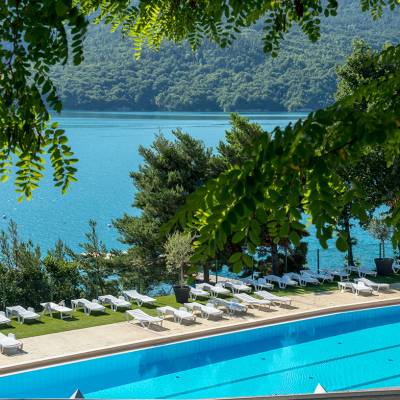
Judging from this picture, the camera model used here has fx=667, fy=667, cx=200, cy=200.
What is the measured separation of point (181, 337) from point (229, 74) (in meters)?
35.7

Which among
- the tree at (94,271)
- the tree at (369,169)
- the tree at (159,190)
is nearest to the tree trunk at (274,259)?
the tree at (369,169)

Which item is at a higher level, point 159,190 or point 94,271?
point 159,190

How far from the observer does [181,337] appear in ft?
42.3

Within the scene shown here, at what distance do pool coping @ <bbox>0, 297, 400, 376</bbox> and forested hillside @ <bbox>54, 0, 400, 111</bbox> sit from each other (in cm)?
942

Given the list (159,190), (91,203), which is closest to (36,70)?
(159,190)

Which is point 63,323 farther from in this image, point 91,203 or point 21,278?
point 91,203

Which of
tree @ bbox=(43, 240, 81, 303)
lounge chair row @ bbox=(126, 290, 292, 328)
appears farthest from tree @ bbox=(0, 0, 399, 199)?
tree @ bbox=(43, 240, 81, 303)

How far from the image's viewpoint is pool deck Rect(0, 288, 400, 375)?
11.5 m

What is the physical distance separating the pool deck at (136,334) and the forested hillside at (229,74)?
9339 millimetres

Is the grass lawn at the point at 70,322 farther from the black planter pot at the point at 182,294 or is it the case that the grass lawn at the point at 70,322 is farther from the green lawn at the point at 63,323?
the black planter pot at the point at 182,294

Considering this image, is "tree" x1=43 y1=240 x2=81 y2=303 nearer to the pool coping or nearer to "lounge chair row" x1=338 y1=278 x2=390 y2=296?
the pool coping

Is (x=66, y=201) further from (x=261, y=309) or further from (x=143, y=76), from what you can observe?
(x=261, y=309)

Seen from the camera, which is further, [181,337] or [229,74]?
[229,74]

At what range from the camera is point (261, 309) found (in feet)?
49.5
